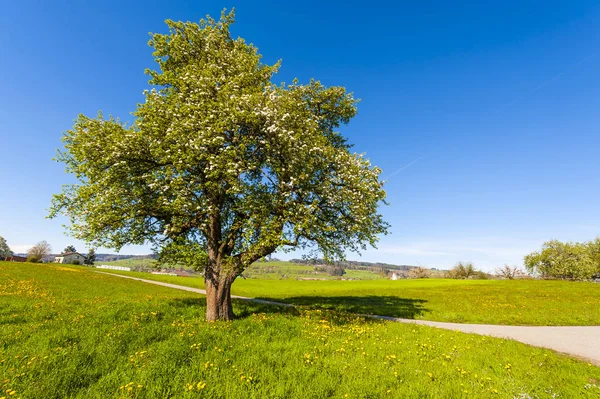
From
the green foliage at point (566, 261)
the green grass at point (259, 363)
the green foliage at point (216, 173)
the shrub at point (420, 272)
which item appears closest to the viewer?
the green grass at point (259, 363)

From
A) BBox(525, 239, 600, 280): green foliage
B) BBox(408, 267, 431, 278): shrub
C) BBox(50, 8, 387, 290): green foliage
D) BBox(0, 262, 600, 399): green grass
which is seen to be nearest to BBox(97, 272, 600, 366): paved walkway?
BBox(0, 262, 600, 399): green grass

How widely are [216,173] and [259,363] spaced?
8.20 m

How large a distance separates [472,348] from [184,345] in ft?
41.9

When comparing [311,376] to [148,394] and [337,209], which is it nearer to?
[148,394]

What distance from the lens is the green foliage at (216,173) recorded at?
14.0 meters

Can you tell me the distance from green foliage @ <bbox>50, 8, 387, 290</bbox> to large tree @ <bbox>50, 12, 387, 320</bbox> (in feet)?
0.22

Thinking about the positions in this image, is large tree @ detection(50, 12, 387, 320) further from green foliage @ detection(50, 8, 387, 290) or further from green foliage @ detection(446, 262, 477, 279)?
green foliage @ detection(446, 262, 477, 279)

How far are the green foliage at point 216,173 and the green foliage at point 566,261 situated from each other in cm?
11388

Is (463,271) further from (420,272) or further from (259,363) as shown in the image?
(259,363)

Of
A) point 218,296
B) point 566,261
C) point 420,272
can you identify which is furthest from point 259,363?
point 420,272

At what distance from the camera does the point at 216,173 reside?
13.3m

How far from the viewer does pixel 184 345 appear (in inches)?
425

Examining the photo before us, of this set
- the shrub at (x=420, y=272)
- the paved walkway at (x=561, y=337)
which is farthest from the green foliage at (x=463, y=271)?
the paved walkway at (x=561, y=337)

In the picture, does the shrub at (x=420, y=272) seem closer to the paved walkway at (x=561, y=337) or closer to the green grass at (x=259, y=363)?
the paved walkway at (x=561, y=337)
